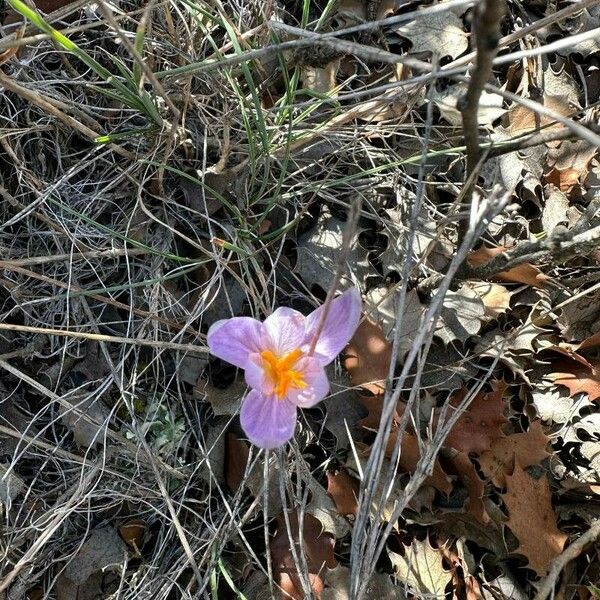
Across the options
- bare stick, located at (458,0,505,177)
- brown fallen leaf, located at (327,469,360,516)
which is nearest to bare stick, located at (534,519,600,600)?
brown fallen leaf, located at (327,469,360,516)

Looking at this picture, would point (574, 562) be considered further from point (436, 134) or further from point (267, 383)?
point (436, 134)

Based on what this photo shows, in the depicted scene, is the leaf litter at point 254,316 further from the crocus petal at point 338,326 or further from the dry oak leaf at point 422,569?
the crocus petal at point 338,326

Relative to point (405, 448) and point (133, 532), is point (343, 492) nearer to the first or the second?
point (405, 448)

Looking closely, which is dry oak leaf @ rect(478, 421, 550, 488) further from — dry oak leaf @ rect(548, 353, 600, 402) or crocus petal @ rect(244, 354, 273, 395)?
crocus petal @ rect(244, 354, 273, 395)

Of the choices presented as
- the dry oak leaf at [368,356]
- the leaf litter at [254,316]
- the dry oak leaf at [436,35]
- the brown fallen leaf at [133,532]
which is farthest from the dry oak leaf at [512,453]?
the dry oak leaf at [436,35]

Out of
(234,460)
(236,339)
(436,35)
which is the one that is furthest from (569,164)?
(234,460)

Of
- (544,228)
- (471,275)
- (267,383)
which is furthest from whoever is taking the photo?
(544,228)

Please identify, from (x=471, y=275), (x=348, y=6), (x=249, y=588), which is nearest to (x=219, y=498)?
(x=249, y=588)
